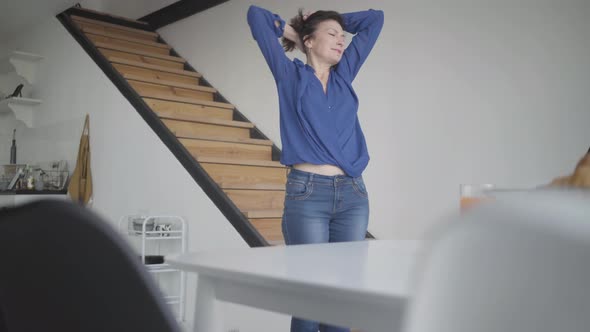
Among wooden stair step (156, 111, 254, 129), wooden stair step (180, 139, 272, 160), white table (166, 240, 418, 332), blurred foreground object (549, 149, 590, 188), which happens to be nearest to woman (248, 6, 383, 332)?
white table (166, 240, 418, 332)

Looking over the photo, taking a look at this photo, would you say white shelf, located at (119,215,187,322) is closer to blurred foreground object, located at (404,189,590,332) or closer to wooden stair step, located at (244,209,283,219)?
wooden stair step, located at (244,209,283,219)

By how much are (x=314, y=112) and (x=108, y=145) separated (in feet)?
9.89

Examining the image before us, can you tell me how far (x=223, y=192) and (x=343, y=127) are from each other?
1.55m

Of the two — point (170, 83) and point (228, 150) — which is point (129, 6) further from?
point (228, 150)

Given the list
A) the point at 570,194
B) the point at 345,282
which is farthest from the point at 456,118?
the point at 570,194

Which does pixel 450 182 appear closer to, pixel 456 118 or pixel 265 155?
pixel 456 118

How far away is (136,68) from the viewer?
17.5ft

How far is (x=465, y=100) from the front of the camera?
3.38 m

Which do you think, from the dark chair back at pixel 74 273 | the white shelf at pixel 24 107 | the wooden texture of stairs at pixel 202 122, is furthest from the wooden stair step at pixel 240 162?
the dark chair back at pixel 74 273

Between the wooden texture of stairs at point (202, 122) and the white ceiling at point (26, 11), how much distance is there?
0.19m

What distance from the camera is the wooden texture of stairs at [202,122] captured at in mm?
3902

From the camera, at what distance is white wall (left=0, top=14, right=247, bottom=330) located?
3.79 m

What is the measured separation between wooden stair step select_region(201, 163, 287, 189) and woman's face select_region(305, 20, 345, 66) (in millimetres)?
1603

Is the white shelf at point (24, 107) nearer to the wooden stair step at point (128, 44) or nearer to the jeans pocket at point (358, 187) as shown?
the wooden stair step at point (128, 44)
